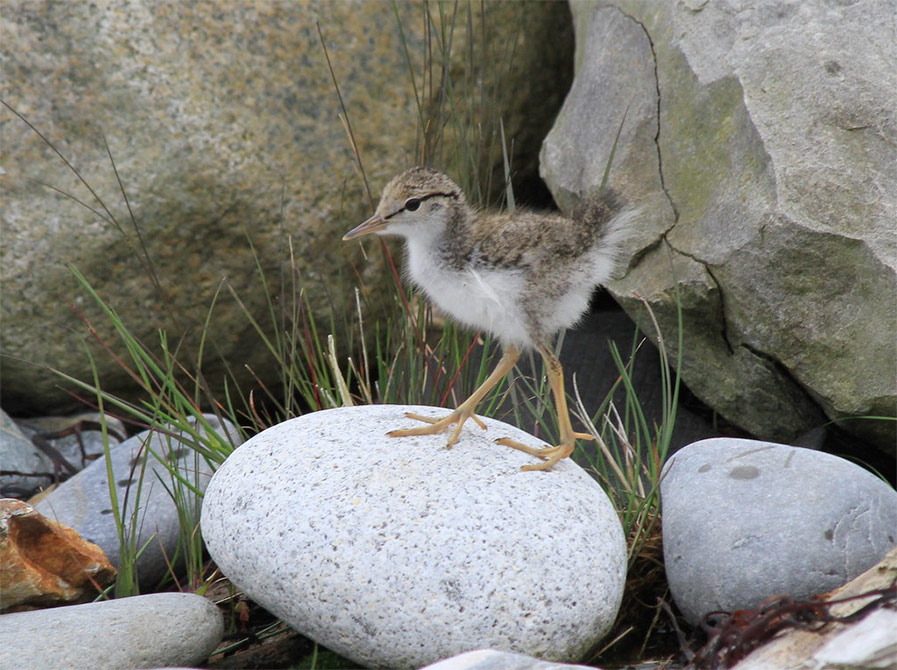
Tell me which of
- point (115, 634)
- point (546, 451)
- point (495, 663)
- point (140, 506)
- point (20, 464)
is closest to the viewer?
point (495, 663)

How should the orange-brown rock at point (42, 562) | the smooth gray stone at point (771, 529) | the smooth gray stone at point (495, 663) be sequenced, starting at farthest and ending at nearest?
the orange-brown rock at point (42, 562), the smooth gray stone at point (771, 529), the smooth gray stone at point (495, 663)

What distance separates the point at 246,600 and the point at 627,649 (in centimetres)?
120

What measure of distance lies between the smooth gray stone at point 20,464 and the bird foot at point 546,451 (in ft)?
6.89

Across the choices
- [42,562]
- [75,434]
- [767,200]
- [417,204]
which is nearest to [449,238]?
[417,204]

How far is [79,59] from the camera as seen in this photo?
4.39 m

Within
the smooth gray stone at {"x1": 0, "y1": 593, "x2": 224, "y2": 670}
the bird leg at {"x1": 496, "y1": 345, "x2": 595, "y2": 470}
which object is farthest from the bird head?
the smooth gray stone at {"x1": 0, "y1": 593, "x2": 224, "y2": 670}

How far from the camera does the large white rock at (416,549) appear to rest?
2615 millimetres

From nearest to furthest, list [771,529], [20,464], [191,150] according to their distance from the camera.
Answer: [771,529] → [20,464] → [191,150]

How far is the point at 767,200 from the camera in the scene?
343 cm

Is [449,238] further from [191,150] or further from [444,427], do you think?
[191,150]

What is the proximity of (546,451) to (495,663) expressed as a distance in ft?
3.04

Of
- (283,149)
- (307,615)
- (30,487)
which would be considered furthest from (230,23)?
(307,615)

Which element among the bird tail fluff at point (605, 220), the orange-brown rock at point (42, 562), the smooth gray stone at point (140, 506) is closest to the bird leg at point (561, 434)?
the bird tail fluff at point (605, 220)

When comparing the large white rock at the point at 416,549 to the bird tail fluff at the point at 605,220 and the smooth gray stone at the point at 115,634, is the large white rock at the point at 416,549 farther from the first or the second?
the bird tail fluff at the point at 605,220
